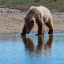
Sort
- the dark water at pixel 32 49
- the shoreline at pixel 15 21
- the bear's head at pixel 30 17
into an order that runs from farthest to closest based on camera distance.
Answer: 1. the shoreline at pixel 15 21
2. the bear's head at pixel 30 17
3. the dark water at pixel 32 49

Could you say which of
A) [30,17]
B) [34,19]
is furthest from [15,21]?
[34,19]

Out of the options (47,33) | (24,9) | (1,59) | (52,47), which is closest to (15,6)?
(24,9)

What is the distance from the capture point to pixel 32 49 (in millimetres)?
12797

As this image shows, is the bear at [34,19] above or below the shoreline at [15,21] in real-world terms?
above

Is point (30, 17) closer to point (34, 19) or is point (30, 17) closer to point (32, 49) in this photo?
point (34, 19)

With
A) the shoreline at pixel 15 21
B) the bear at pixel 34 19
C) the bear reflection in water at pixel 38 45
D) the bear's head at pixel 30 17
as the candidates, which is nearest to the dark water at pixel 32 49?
the bear reflection in water at pixel 38 45

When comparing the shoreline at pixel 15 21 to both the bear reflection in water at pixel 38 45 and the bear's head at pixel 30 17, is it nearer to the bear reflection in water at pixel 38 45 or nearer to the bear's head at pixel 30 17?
the bear's head at pixel 30 17

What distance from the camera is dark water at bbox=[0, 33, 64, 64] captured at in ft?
37.1

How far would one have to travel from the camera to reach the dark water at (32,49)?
37.1ft

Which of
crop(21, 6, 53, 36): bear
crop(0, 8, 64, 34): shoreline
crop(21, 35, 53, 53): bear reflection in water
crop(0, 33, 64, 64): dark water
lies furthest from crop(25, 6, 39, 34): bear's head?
crop(0, 8, 64, 34): shoreline

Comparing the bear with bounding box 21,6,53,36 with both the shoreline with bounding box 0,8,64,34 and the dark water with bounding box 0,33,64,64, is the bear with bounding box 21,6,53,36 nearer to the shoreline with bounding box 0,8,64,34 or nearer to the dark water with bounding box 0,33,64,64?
the dark water with bounding box 0,33,64,64

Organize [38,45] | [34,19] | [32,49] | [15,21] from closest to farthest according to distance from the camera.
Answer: [32,49] < [38,45] < [34,19] < [15,21]

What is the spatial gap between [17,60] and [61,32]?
573 cm

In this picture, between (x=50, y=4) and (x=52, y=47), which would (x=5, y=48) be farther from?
(x=50, y=4)
